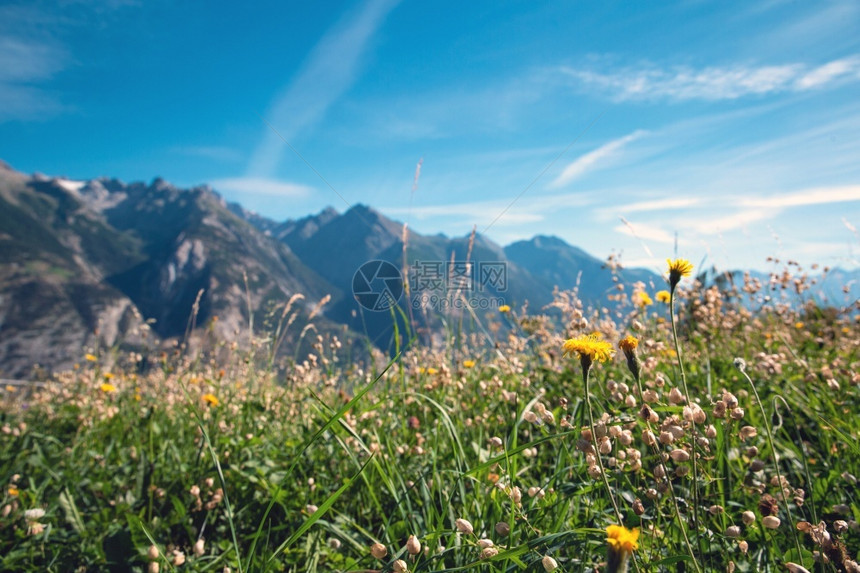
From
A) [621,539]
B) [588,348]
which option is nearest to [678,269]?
[588,348]

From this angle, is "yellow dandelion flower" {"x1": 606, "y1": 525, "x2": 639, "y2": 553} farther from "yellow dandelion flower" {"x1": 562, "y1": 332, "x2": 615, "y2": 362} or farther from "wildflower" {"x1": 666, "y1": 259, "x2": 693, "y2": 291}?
"wildflower" {"x1": 666, "y1": 259, "x2": 693, "y2": 291}

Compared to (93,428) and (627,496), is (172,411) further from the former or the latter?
(627,496)

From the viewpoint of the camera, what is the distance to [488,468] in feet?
6.49

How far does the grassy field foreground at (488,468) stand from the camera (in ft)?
4.45

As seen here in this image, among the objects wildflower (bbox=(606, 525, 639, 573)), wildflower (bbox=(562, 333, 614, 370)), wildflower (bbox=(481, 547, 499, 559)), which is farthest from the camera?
wildflower (bbox=(562, 333, 614, 370))

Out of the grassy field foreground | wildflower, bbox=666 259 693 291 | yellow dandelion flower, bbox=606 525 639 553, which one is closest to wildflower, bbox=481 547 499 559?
the grassy field foreground

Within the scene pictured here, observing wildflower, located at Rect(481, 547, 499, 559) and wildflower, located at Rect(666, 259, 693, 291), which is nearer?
wildflower, located at Rect(481, 547, 499, 559)

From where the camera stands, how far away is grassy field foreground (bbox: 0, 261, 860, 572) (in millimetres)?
1355

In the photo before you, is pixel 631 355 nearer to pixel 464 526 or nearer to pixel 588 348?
pixel 588 348

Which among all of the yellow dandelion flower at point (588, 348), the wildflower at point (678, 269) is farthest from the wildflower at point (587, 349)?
the wildflower at point (678, 269)

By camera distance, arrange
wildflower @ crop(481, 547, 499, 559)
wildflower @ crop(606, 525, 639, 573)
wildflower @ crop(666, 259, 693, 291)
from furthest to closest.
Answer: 1. wildflower @ crop(666, 259, 693, 291)
2. wildflower @ crop(481, 547, 499, 559)
3. wildflower @ crop(606, 525, 639, 573)

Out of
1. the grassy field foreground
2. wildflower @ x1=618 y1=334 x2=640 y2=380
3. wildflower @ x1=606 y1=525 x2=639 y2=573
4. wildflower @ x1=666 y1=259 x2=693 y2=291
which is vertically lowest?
the grassy field foreground

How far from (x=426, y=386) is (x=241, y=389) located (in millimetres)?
1948

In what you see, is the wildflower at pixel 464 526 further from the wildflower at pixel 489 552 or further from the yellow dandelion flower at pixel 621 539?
the yellow dandelion flower at pixel 621 539
